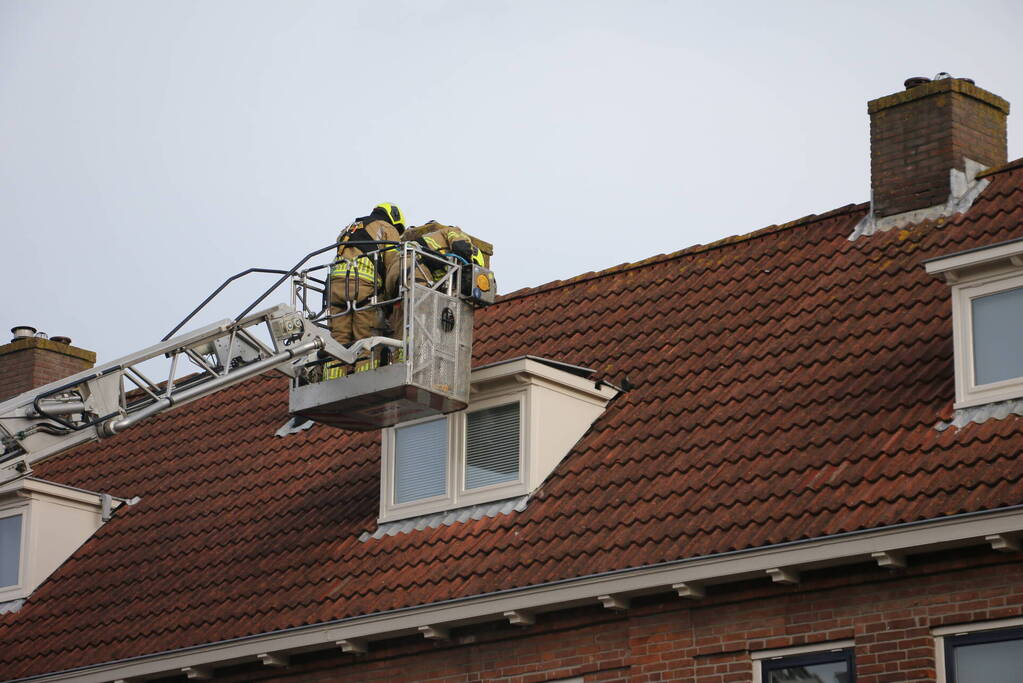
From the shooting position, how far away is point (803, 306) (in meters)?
19.1

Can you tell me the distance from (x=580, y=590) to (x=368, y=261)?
4.96m

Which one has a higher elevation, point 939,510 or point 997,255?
point 997,255

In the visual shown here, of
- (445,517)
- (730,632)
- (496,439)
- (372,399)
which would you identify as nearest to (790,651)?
(730,632)

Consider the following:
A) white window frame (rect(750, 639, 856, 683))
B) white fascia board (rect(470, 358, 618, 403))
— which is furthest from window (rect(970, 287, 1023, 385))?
white fascia board (rect(470, 358, 618, 403))

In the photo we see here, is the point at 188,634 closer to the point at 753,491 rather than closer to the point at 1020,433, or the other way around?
the point at 753,491

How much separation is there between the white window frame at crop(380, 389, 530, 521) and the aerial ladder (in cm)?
26

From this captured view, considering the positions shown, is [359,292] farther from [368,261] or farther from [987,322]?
[987,322]

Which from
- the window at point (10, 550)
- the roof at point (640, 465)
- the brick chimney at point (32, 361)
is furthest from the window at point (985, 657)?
the brick chimney at point (32, 361)

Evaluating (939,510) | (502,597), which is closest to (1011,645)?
(939,510)

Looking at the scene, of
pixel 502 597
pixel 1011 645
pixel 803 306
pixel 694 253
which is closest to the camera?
pixel 1011 645

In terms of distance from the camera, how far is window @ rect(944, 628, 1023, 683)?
14555 millimetres

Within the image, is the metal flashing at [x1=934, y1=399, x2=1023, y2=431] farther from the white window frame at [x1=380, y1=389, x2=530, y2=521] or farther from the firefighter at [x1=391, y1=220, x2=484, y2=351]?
the firefighter at [x1=391, y1=220, x2=484, y2=351]

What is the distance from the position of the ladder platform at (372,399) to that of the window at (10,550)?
496cm

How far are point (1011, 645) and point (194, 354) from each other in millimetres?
8781
